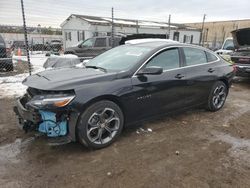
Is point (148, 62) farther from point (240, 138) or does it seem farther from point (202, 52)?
point (240, 138)

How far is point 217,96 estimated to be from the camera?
5.35 meters

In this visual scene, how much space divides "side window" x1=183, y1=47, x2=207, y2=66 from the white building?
14.5m

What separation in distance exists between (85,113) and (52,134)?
0.52 meters

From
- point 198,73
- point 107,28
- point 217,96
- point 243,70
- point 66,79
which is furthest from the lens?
point 107,28

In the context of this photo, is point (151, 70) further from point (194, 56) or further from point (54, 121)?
point (54, 121)

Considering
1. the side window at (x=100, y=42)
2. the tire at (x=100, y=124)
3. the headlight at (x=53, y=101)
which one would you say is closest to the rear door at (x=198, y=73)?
the tire at (x=100, y=124)

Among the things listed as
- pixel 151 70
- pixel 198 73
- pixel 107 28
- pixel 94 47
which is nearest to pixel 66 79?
pixel 151 70

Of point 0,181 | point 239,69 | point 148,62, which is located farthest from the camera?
point 239,69

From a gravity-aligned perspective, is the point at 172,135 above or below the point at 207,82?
below

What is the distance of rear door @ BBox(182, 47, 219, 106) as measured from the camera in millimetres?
4566

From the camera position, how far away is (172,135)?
4.08 m

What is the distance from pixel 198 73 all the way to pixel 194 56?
363mm

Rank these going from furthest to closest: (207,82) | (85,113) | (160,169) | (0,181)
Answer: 1. (207,82)
2. (85,113)
3. (160,169)
4. (0,181)

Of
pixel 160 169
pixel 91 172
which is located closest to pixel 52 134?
pixel 91 172
